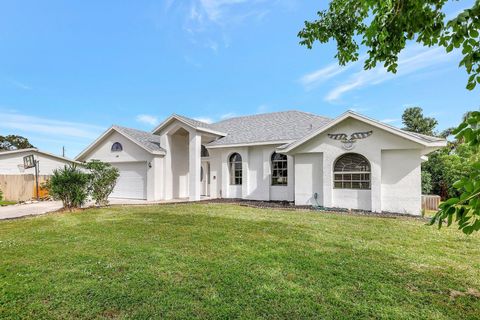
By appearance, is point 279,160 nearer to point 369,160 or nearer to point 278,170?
point 278,170

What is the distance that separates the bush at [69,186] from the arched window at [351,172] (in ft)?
44.4

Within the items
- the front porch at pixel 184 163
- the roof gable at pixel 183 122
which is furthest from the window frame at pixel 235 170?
the roof gable at pixel 183 122

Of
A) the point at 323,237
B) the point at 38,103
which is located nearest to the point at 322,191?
the point at 323,237

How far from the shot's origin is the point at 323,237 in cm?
758

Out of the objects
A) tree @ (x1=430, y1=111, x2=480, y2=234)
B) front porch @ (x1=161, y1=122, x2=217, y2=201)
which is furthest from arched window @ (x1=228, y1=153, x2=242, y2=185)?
tree @ (x1=430, y1=111, x2=480, y2=234)

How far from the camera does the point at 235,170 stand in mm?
18250

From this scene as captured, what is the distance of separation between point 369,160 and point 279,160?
18.3 feet

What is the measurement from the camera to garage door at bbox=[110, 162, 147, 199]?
63.4 feet

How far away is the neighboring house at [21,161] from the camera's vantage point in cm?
2127

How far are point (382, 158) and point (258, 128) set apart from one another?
9.31m

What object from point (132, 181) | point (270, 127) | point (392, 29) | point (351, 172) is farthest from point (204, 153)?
point (392, 29)

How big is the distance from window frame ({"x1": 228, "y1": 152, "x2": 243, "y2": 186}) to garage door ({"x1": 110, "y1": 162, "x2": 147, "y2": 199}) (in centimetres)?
666

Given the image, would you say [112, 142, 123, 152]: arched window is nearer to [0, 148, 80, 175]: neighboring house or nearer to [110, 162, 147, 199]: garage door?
[110, 162, 147, 199]: garage door

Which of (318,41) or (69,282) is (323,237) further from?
(69,282)
